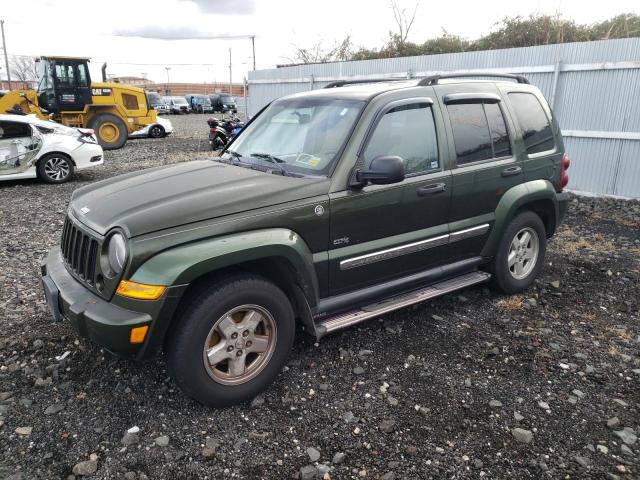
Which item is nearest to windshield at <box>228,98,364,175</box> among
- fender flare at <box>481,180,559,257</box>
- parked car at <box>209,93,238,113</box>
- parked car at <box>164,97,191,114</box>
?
fender flare at <box>481,180,559,257</box>

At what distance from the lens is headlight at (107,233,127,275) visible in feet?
9.18

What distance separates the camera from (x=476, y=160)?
4.19 m

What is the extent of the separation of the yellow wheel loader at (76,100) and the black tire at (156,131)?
2.60m

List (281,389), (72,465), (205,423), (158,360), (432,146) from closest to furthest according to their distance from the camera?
(72,465), (205,423), (281,389), (158,360), (432,146)

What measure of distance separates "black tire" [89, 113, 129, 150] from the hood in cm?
1452

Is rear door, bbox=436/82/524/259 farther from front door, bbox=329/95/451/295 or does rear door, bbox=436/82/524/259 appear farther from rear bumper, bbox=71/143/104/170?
rear bumper, bbox=71/143/104/170

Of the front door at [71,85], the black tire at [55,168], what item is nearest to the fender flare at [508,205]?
the black tire at [55,168]

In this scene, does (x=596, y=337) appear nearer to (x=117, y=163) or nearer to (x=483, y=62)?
(x=483, y=62)

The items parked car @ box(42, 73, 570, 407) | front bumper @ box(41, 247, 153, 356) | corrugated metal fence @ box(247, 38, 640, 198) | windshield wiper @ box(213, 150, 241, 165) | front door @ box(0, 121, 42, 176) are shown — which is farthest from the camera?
front door @ box(0, 121, 42, 176)

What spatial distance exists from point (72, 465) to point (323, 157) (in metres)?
2.41

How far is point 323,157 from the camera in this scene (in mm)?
3527

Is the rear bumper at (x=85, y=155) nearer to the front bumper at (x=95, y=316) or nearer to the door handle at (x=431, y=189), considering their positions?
the front bumper at (x=95, y=316)

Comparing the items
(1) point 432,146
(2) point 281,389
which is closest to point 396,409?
(2) point 281,389

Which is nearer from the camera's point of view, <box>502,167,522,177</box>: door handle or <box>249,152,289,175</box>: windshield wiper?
<box>249,152,289,175</box>: windshield wiper
